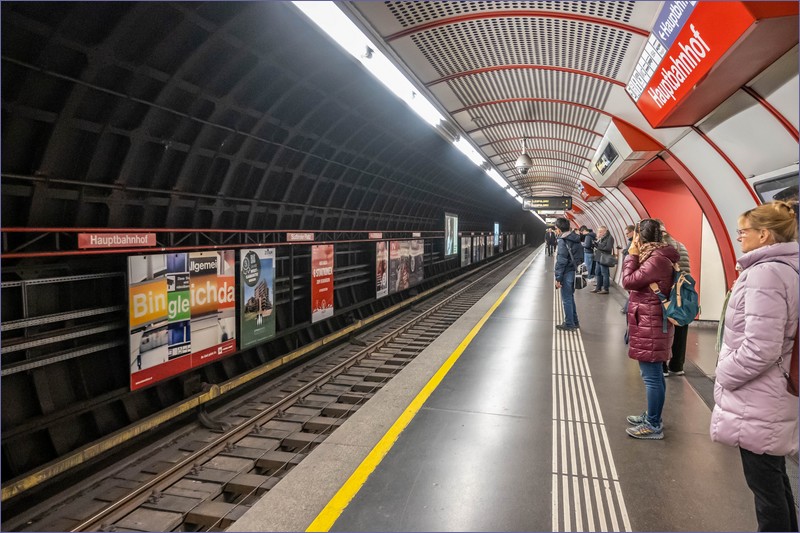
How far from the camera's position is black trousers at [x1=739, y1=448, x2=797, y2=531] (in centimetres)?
240

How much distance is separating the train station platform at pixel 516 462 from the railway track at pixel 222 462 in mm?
846

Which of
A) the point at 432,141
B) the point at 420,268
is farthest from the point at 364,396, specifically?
the point at 420,268

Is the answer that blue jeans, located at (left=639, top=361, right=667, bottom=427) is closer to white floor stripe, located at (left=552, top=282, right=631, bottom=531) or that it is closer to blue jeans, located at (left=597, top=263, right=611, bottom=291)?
white floor stripe, located at (left=552, top=282, right=631, bottom=531)

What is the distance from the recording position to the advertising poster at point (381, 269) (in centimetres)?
1101

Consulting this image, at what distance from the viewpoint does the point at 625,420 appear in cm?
448

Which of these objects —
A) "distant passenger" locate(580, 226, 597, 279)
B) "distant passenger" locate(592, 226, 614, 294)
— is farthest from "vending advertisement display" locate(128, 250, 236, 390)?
"distant passenger" locate(580, 226, 597, 279)

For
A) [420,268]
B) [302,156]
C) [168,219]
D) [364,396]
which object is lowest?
[364,396]

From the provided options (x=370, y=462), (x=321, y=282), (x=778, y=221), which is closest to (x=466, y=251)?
(x=321, y=282)

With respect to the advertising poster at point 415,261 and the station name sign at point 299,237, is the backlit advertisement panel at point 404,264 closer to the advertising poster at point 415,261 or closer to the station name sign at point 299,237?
the advertising poster at point 415,261

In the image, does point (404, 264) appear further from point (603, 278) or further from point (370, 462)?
point (370, 462)

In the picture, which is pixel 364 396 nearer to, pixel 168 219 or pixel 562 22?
pixel 168 219

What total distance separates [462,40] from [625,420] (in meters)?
4.00

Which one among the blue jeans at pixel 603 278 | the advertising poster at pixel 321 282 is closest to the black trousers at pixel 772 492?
the advertising poster at pixel 321 282

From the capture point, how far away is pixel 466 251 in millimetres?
21266
